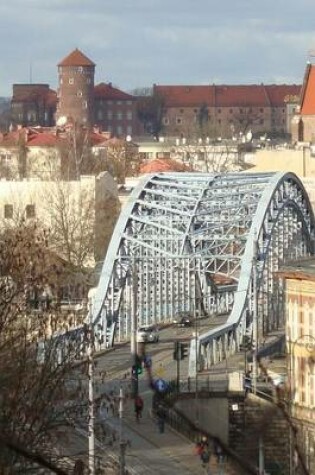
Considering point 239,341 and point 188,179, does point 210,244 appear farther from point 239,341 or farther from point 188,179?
point 239,341

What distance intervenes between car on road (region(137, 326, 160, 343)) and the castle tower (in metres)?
134

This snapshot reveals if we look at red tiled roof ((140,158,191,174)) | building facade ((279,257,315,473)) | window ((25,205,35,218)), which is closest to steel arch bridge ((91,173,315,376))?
building facade ((279,257,315,473))

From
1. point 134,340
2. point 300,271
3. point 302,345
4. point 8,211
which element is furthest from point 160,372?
point 8,211

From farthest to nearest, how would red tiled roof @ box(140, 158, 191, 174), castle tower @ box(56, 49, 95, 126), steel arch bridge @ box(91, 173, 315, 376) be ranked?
castle tower @ box(56, 49, 95, 126) → red tiled roof @ box(140, 158, 191, 174) → steel arch bridge @ box(91, 173, 315, 376)

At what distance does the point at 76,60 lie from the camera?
7746 inches

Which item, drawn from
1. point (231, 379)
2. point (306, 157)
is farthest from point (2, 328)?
point (306, 157)

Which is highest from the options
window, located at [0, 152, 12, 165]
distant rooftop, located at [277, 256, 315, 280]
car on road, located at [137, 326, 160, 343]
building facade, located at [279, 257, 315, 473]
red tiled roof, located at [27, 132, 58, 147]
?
distant rooftop, located at [277, 256, 315, 280]

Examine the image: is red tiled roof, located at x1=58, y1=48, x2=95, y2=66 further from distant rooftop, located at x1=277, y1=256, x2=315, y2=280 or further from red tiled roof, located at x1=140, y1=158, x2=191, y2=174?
distant rooftop, located at x1=277, y1=256, x2=315, y2=280

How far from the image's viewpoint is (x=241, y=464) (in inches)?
503

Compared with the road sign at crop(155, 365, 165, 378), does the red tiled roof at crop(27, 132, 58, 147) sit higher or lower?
higher

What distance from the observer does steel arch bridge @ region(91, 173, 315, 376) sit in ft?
192

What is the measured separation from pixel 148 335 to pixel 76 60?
14314cm

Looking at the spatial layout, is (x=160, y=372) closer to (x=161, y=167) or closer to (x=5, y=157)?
(x=161, y=167)

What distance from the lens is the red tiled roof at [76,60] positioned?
642 feet
